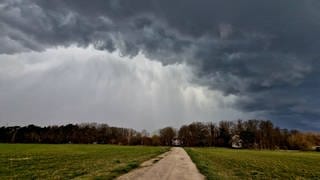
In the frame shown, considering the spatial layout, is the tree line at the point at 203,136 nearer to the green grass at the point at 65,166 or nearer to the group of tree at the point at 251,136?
the group of tree at the point at 251,136

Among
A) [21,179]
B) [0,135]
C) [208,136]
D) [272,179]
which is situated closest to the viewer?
[21,179]

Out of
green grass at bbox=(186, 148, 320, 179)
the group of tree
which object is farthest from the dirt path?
the group of tree

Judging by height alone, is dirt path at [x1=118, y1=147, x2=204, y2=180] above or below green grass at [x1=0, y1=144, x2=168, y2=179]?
above

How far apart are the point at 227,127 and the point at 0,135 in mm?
135331

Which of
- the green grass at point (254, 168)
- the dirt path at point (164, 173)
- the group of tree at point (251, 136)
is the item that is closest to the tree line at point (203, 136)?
the group of tree at point (251, 136)

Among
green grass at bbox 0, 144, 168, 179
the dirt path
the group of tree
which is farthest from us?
the group of tree

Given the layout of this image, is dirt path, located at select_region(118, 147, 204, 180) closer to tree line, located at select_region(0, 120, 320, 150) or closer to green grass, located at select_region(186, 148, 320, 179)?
green grass, located at select_region(186, 148, 320, 179)

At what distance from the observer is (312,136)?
602 ft

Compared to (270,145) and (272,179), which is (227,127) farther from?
(272,179)

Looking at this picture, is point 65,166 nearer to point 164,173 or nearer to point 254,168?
point 164,173

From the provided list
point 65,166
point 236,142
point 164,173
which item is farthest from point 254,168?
point 236,142

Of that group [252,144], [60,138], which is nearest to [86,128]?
[60,138]

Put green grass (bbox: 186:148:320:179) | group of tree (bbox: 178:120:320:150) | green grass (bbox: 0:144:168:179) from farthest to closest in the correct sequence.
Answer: group of tree (bbox: 178:120:320:150)
green grass (bbox: 186:148:320:179)
green grass (bbox: 0:144:168:179)

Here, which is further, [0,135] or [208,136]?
[208,136]
